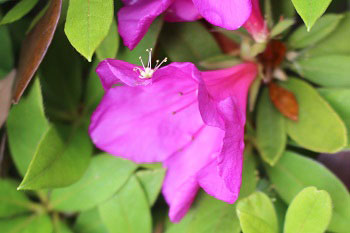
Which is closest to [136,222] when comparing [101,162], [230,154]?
[101,162]

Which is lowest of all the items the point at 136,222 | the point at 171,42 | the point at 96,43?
the point at 136,222

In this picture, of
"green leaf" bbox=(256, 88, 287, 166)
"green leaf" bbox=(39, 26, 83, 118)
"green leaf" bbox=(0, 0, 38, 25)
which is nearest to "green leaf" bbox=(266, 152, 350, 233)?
"green leaf" bbox=(256, 88, 287, 166)

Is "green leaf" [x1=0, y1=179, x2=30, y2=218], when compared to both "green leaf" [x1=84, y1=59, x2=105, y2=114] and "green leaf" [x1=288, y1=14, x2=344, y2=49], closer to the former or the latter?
"green leaf" [x1=84, y1=59, x2=105, y2=114]

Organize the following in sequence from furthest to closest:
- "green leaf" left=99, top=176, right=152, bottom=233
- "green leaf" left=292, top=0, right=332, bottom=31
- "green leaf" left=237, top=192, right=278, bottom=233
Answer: "green leaf" left=99, top=176, right=152, bottom=233
"green leaf" left=237, top=192, right=278, bottom=233
"green leaf" left=292, top=0, right=332, bottom=31

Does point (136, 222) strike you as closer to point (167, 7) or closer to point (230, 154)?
point (230, 154)

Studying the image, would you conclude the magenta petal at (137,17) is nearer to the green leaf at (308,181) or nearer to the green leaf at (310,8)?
the green leaf at (310,8)

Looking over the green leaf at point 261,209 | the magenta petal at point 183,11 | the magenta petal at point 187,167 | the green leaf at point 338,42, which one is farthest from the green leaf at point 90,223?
the green leaf at point 338,42
